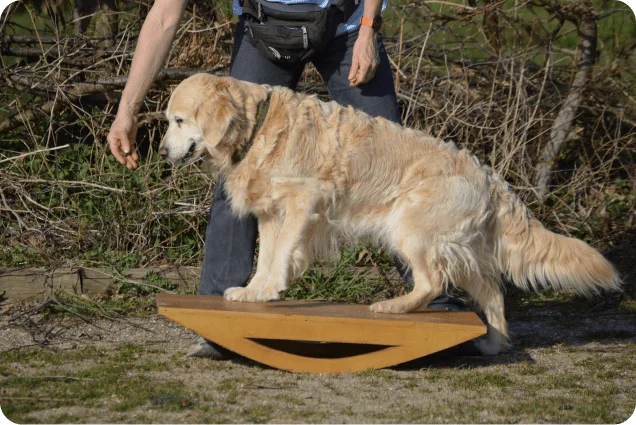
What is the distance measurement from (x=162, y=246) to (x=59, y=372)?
2.29 meters

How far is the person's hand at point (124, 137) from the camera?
3943 mm

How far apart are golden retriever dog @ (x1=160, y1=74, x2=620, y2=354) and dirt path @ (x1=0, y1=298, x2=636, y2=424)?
1.36 ft

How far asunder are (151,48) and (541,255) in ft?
7.78

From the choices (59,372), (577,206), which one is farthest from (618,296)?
(59,372)

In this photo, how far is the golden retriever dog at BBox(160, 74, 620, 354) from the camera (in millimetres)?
4117

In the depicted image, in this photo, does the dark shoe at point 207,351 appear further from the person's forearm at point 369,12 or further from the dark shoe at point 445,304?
the person's forearm at point 369,12

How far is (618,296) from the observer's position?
18.8 ft

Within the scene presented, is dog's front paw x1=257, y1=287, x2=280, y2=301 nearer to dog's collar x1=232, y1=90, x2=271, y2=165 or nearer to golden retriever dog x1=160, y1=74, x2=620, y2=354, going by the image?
golden retriever dog x1=160, y1=74, x2=620, y2=354

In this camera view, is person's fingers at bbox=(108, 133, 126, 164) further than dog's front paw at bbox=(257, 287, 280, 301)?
No

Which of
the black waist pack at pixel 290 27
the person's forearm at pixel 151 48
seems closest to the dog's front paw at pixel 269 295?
the person's forearm at pixel 151 48

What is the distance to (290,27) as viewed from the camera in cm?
423

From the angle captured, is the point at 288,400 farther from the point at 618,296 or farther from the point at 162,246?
the point at 618,296

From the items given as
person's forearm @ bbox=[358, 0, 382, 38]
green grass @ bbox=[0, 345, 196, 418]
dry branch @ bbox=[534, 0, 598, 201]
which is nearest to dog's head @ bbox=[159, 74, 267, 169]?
person's forearm @ bbox=[358, 0, 382, 38]

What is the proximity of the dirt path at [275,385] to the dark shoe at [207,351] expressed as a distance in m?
0.06
